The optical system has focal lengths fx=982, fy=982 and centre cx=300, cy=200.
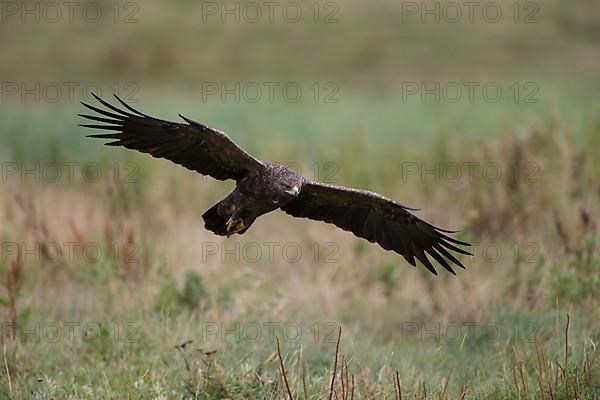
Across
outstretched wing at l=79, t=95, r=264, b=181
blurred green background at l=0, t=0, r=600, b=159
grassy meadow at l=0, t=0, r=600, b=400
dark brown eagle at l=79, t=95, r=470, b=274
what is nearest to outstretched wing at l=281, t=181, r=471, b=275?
dark brown eagle at l=79, t=95, r=470, b=274

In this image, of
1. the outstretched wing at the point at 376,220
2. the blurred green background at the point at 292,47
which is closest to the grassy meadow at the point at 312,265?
the outstretched wing at the point at 376,220

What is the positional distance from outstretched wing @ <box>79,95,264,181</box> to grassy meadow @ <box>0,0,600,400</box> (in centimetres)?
127

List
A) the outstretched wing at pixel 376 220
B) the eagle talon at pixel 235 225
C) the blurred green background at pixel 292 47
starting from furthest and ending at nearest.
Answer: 1. the blurred green background at pixel 292 47
2. the outstretched wing at pixel 376 220
3. the eagle talon at pixel 235 225

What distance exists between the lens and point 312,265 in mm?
10164

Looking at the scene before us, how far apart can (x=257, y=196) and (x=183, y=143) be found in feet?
2.10

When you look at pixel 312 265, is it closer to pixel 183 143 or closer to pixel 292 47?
pixel 183 143

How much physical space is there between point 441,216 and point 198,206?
307 centimetres

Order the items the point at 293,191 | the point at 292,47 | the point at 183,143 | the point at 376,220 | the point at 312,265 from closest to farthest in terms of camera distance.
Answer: the point at 293,191
the point at 183,143
the point at 376,220
the point at 312,265
the point at 292,47

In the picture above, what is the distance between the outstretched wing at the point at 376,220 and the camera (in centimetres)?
729

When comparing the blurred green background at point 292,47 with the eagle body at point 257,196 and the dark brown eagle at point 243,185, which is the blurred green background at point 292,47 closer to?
the dark brown eagle at point 243,185

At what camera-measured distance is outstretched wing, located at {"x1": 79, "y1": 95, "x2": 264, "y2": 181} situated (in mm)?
6609

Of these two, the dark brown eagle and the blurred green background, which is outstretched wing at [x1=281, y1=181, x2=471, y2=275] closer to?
the dark brown eagle

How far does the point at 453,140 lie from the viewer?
1231 centimetres

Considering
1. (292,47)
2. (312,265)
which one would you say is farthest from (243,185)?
(292,47)
